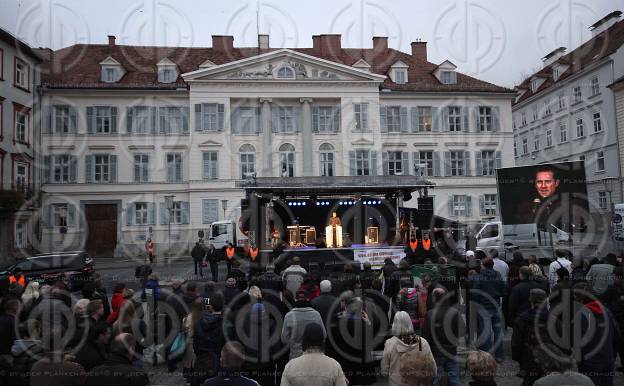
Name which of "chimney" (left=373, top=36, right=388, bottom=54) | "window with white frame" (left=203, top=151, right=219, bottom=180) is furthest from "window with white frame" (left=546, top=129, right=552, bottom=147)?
"window with white frame" (left=203, top=151, right=219, bottom=180)

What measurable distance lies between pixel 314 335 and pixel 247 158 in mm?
32016

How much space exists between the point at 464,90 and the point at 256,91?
15.5 meters

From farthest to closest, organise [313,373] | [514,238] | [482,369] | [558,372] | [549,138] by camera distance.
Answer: [549,138] → [514,238] → [313,373] → [482,369] → [558,372]

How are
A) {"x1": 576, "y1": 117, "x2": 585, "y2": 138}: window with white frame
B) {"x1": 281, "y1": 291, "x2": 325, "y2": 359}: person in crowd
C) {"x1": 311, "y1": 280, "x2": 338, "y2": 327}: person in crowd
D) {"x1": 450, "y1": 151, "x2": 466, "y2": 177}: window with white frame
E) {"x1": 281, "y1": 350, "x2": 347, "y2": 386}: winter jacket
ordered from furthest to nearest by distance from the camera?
1. {"x1": 576, "y1": 117, "x2": 585, "y2": 138}: window with white frame
2. {"x1": 450, "y1": 151, "x2": 466, "y2": 177}: window with white frame
3. {"x1": 311, "y1": 280, "x2": 338, "y2": 327}: person in crowd
4. {"x1": 281, "y1": 291, "x2": 325, "y2": 359}: person in crowd
5. {"x1": 281, "y1": 350, "x2": 347, "y2": 386}: winter jacket

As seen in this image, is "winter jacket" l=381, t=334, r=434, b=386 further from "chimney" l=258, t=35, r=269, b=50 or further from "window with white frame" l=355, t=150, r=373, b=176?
"chimney" l=258, t=35, r=269, b=50

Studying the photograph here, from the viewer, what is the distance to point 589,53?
3975cm

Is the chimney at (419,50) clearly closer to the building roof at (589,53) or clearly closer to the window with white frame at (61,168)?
the building roof at (589,53)

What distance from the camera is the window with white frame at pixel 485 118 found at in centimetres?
3856

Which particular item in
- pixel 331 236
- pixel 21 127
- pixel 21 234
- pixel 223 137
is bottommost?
pixel 331 236

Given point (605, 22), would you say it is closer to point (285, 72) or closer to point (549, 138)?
point (549, 138)

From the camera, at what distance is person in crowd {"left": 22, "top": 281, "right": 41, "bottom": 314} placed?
736cm

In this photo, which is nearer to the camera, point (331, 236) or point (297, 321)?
point (297, 321)

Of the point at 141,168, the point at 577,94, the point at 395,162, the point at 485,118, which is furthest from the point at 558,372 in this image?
the point at 577,94

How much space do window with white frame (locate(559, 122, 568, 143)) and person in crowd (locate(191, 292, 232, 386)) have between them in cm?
4113
